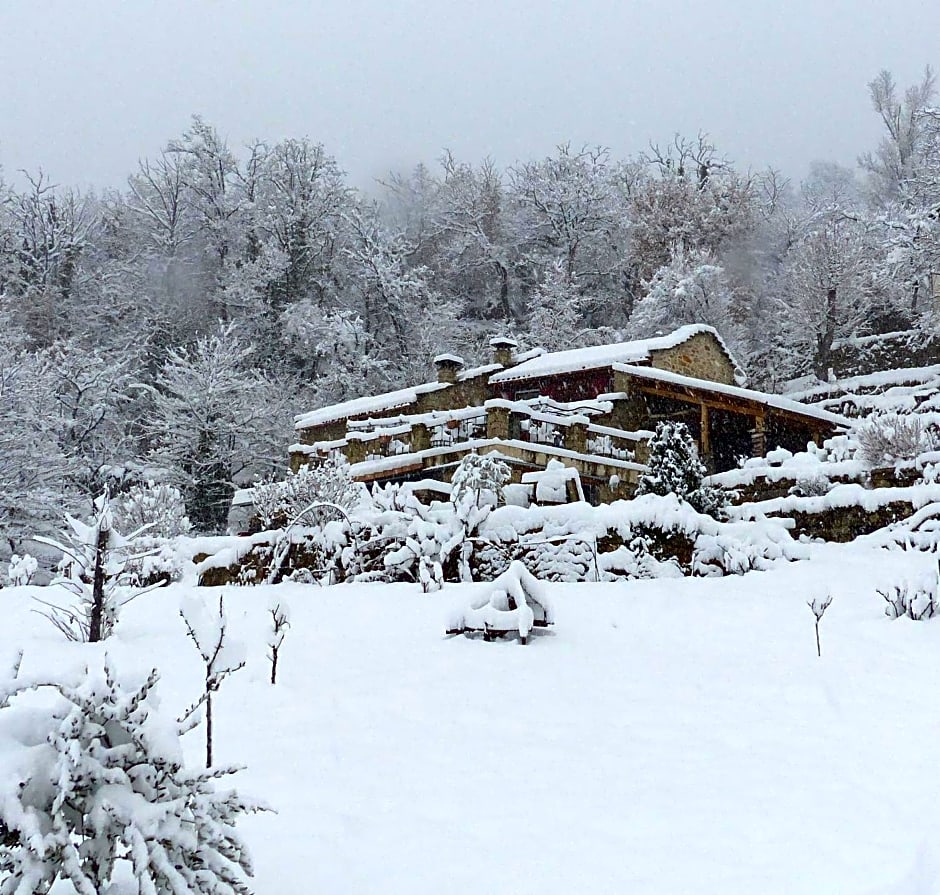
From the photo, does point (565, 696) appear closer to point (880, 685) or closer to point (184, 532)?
point (880, 685)

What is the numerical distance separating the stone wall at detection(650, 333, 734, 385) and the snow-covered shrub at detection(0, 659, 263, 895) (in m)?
20.6

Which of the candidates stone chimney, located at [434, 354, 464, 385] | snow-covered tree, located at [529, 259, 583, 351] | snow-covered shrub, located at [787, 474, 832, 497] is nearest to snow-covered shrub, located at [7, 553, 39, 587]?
snow-covered shrub, located at [787, 474, 832, 497]

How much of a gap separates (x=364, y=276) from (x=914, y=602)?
31402 millimetres

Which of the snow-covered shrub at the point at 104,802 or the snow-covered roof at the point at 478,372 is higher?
the snow-covered roof at the point at 478,372

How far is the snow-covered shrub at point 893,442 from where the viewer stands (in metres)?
13.7

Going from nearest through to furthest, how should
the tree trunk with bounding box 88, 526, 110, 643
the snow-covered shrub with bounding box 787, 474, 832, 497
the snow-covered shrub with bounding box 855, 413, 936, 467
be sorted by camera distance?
the tree trunk with bounding box 88, 526, 110, 643 → the snow-covered shrub with bounding box 855, 413, 936, 467 → the snow-covered shrub with bounding box 787, 474, 832, 497

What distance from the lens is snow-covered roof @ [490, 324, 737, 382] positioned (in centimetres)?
2142

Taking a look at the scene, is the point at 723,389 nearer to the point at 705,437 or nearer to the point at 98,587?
the point at 705,437

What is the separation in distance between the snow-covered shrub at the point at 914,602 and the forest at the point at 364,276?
22125mm

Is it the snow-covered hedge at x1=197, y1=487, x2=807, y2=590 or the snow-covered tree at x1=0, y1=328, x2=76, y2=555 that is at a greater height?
the snow-covered tree at x1=0, y1=328, x2=76, y2=555

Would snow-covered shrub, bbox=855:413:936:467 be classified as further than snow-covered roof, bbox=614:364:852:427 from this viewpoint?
No

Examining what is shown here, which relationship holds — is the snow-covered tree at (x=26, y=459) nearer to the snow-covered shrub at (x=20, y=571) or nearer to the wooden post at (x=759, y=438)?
the snow-covered shrub at (x=20, y=571)

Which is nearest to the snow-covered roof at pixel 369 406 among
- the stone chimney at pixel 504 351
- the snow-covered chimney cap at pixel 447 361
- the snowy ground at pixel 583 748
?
the snow-covered chimney cap at pixel 447 361

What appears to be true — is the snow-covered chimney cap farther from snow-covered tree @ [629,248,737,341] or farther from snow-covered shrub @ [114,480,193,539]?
snow-covered tree @ [629,248,737,341]
